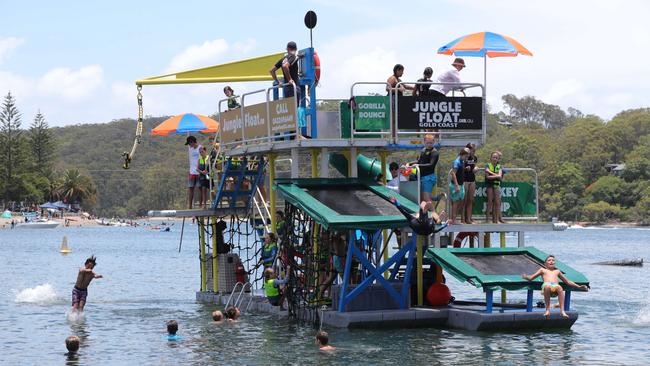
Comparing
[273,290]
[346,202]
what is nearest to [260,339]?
[273,290]

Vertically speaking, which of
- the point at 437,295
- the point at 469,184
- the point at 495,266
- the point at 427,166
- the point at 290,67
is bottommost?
the point at 437,295

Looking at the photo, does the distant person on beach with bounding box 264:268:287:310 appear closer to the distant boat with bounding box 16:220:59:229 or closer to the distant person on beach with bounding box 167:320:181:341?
the distant person on beach with bounding box 167:320:181:341

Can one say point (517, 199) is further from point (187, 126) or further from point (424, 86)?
point (187, 126)

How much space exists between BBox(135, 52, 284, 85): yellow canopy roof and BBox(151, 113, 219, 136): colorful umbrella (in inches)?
81.9

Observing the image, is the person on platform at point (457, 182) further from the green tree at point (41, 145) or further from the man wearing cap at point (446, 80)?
the green tree at point (41, 145)

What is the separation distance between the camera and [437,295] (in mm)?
25219

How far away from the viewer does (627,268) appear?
64625mm

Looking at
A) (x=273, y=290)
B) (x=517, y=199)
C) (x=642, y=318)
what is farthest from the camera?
(x=642, y=318)

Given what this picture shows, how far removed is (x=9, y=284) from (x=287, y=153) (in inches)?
973

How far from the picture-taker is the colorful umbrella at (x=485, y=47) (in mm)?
26016

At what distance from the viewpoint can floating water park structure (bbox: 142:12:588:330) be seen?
78.2ft

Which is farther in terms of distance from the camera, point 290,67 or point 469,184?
point 290,67

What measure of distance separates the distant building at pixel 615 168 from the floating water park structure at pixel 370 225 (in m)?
154

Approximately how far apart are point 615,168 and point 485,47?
15950 cm
